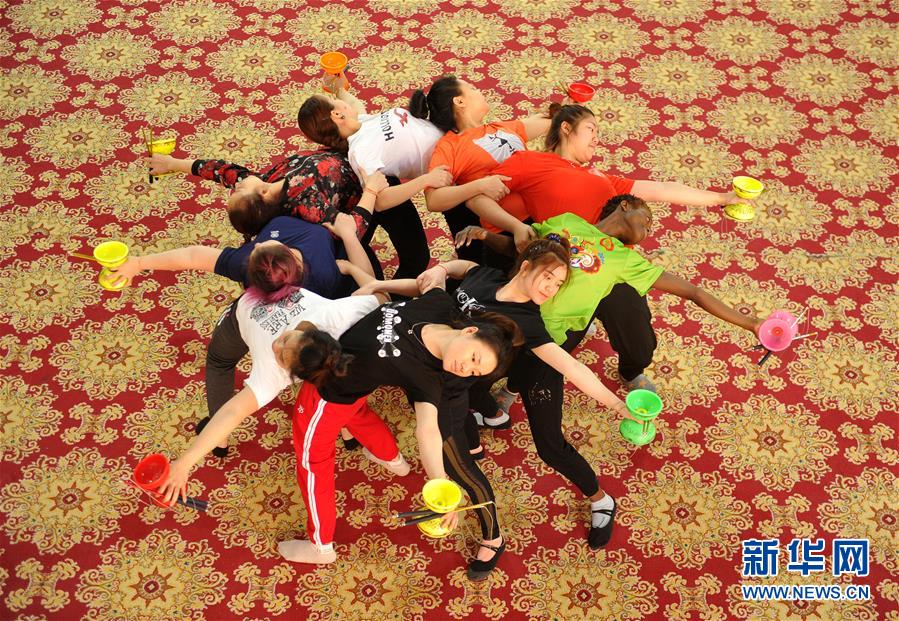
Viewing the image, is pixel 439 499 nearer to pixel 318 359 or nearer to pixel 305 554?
pixel 318 359

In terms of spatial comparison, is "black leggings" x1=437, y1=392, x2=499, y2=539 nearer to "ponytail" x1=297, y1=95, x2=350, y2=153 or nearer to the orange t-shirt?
the orange t-shirt

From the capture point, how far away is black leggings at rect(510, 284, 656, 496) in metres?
3.05

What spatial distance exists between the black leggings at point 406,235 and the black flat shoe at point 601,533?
1402 millimetres

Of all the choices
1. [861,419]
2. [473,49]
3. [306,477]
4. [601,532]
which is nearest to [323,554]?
[306,477]

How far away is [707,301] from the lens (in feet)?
10.4

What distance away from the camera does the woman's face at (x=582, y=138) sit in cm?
344

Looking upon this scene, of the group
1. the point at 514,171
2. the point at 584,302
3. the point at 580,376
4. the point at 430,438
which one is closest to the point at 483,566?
the point at 430,438

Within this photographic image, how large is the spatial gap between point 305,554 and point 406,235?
1.48 meters

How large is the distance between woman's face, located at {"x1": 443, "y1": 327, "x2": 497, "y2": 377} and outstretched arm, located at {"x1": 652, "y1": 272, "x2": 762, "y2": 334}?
0.96 metres

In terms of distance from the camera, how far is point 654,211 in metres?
4.45

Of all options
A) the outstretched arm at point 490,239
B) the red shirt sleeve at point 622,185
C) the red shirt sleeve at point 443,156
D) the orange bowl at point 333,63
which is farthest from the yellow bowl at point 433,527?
the orange bowl at point 333,63

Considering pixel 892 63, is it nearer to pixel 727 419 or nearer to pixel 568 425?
pixel 727 419

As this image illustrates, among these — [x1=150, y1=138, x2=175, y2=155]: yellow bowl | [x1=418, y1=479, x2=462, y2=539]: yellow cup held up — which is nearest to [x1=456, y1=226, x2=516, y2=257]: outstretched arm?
[x1=418, y1=479, x2=462, y2=539]: yellow cup held up

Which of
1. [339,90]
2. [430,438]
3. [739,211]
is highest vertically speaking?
[339,90]
